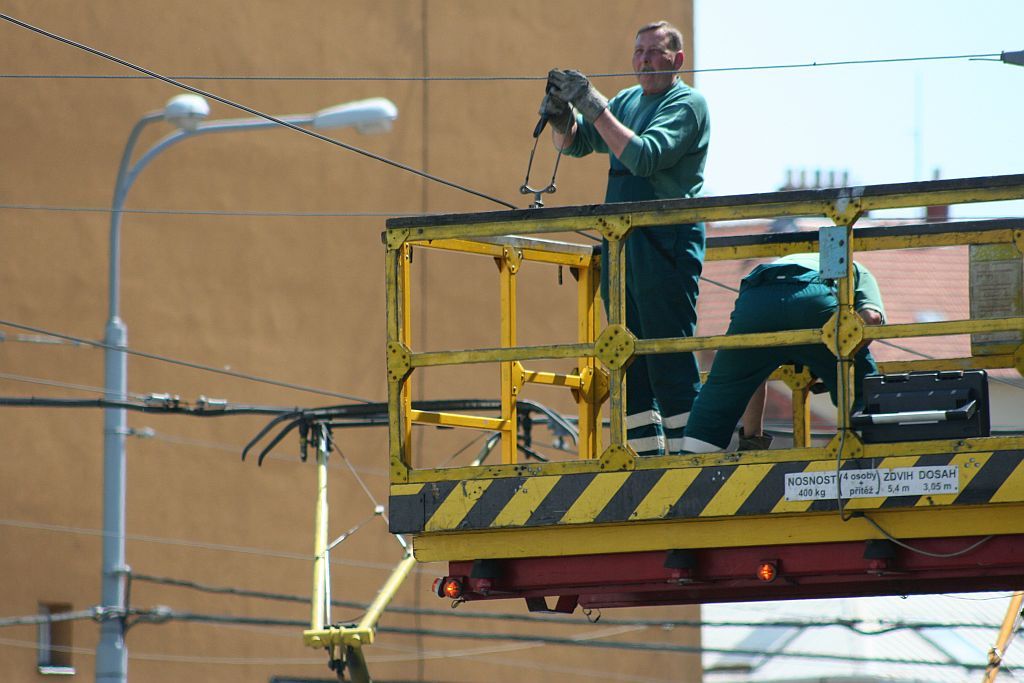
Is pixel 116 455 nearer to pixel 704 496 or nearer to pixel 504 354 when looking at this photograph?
pixel 504 354

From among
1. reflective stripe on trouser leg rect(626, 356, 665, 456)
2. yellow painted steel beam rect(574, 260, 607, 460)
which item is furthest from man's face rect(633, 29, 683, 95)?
reflective stripe on trouser leg rect(626, 356, 665, 456)

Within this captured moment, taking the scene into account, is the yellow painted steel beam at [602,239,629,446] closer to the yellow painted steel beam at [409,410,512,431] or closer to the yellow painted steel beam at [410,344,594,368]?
the yellow painted steel beam at [410,344,594,368]

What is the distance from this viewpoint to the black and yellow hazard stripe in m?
7.09

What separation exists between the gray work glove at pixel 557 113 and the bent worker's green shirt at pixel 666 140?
13cm

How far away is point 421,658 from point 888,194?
18.8 m

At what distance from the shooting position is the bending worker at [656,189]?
26.0 ft

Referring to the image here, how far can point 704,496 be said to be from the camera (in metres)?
7.43

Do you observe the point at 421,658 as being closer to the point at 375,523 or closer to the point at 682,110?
the point at 375,523

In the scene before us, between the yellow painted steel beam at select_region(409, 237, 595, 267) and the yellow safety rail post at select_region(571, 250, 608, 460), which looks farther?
the yellow safety rail post at select_region(571, 250, 608, 460)

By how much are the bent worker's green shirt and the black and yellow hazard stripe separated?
137cm

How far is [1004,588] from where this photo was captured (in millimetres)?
7848

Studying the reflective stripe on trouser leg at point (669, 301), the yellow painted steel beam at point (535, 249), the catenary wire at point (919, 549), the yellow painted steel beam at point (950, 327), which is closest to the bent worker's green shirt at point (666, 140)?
the reflective stripe on trouser leg at point (669, 301)

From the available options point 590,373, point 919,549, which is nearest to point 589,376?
point 590,373

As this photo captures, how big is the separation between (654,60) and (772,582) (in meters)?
2.35
